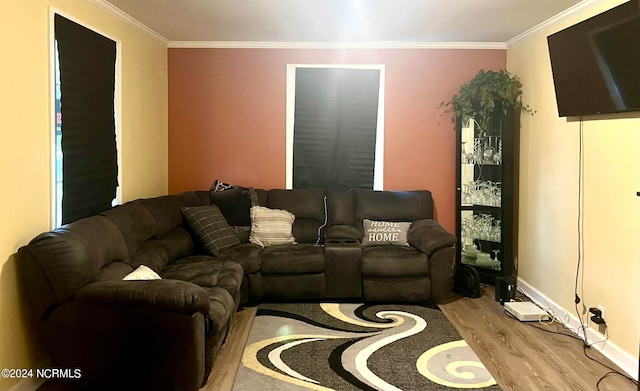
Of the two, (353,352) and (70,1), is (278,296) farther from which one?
(70,1)

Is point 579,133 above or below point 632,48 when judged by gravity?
below

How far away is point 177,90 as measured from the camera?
517 cm

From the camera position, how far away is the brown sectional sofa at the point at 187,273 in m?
2.56

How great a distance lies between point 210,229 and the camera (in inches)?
169

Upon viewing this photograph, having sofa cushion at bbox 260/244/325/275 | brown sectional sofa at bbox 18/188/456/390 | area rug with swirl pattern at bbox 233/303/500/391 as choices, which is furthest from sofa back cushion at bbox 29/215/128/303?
sofa cushion at bbox 260/244/325/275

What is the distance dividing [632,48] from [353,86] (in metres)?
2.70

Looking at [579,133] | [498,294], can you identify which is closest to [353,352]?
[498,294]

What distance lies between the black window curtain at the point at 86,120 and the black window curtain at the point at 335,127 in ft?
6.13

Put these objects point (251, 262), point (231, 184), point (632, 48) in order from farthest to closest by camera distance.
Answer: point (231, 184) < point (251, 262) < point (632, 48)

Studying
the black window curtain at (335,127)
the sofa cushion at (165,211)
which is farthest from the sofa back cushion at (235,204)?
the black window curtain at (335,127)

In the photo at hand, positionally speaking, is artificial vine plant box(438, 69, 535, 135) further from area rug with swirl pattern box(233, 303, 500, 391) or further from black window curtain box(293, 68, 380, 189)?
area rug with swirl pattern box(233, 303, 500, 391)

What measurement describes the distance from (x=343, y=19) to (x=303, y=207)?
5.62ft

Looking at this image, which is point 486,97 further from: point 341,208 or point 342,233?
point 342,233

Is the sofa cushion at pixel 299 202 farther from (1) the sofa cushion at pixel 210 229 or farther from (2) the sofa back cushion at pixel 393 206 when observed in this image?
(1) the sofa cushion at pixel 210 229
